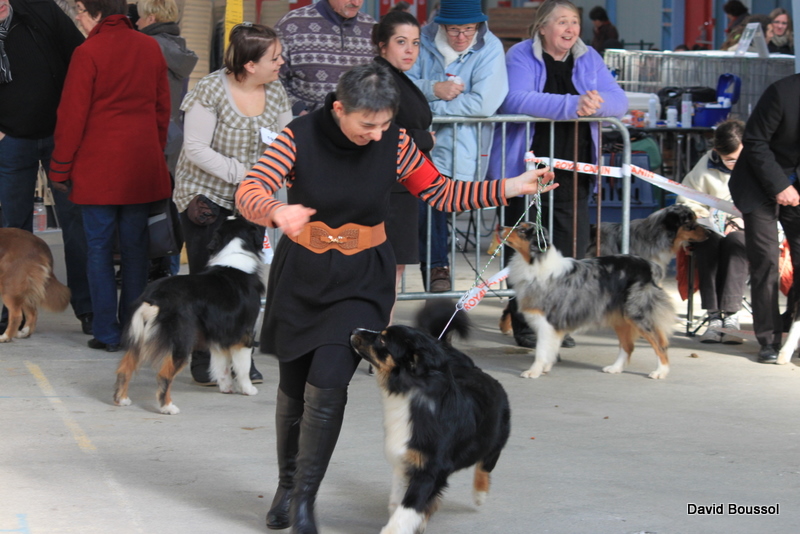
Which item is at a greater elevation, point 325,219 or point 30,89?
point 30,89

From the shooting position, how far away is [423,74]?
251 inches

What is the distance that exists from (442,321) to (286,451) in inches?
35.8

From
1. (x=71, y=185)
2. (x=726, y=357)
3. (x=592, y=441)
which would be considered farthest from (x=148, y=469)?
(x=726, y=357)

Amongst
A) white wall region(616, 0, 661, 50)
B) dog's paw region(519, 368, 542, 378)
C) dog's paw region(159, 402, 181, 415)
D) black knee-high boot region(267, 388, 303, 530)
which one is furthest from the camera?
white wall region(616, 0, 661, 50)

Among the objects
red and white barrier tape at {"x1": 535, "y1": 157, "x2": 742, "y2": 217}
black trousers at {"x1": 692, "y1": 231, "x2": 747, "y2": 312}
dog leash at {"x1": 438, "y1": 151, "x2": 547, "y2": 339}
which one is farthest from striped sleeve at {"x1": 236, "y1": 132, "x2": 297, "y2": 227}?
black trousers at {"x1": 692, "y1": 231, "x2": 747, "y2": 312}

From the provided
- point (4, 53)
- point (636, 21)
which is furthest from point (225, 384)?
point (636, 21)

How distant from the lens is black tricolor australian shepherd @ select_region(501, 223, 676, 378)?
18.6ft

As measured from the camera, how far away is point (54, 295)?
21.0ft

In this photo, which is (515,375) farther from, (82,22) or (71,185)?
(82,22)

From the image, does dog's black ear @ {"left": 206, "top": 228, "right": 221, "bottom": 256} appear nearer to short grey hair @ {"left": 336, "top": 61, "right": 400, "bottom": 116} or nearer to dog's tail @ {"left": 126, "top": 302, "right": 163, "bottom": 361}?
dog's tail @ {"left": 126, "top": 302, "right": 163, "bottom": 361}

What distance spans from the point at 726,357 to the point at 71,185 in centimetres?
428

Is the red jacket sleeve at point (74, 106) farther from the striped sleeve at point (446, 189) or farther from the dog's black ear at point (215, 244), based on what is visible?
the striped sleeve at point (446, 189)

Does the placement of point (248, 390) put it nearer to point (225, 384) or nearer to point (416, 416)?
point (225, 384)

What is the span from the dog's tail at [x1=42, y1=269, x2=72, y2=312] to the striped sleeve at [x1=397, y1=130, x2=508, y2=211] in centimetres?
362
